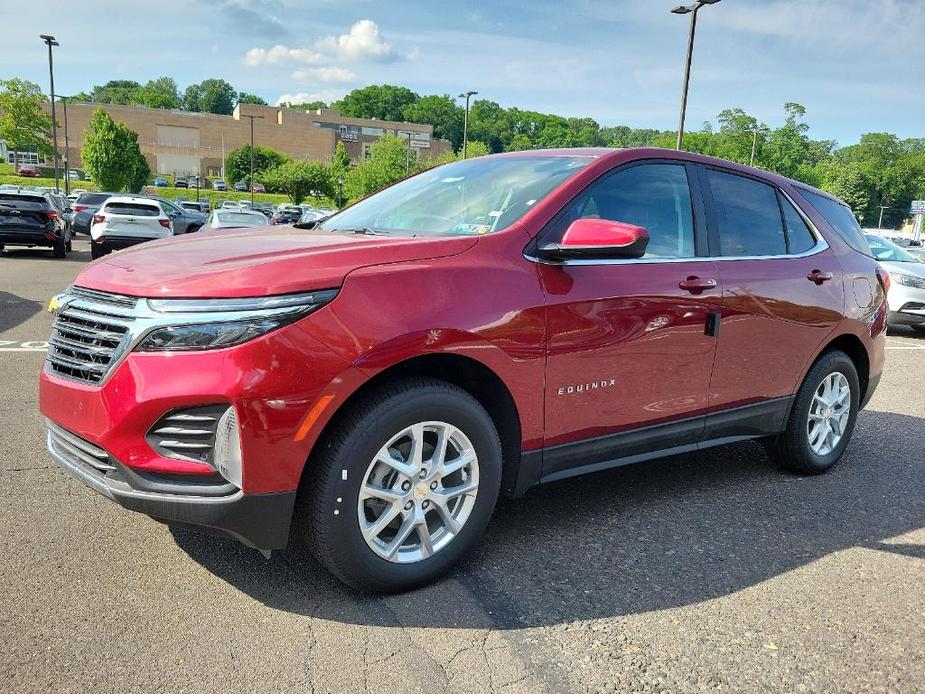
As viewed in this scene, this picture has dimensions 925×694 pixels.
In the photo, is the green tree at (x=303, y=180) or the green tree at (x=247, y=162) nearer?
the green tree at (x=303, y=180)

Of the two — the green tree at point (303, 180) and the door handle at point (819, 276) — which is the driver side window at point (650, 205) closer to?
the door handle at point (819, 276)

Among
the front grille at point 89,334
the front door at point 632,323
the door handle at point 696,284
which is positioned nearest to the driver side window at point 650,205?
A: the front door at point 632,323

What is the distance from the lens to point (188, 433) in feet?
8.34

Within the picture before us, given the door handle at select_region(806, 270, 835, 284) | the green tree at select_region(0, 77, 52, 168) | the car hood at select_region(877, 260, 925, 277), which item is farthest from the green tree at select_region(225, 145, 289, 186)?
the door handle at select_region(806, 270, 835, 284)

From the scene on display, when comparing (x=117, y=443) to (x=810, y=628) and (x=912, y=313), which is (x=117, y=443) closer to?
(x=810, y=628)

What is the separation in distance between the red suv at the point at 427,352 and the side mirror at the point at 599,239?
0.04 ft

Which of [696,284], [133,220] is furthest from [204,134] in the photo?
[696,284]

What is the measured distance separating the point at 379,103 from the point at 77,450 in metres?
165

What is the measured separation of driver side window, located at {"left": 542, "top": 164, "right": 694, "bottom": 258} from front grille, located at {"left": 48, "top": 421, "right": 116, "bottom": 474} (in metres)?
2.04

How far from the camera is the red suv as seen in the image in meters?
2.56

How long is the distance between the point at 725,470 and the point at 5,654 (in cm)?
387

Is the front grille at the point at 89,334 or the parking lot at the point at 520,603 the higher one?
the front grille at the point at 89,334

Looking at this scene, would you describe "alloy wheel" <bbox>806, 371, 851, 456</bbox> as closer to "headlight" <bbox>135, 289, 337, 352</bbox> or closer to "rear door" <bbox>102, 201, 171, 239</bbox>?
"headlight" <bbox>135, 289, 337, 352</bbox>

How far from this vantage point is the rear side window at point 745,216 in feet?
13.5
